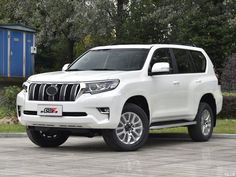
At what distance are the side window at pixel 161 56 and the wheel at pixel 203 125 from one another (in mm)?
Answer: 1273

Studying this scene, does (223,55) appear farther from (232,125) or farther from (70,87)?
(70,87)

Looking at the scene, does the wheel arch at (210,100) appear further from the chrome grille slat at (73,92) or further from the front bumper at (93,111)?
the chrome grille slat at (73,92)

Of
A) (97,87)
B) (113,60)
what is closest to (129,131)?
(97,87)

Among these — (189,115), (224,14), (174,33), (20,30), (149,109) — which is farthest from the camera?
(174,33)

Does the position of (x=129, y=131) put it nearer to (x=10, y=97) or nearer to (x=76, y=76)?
(x=76, y=76)

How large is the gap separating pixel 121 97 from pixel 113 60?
138cm

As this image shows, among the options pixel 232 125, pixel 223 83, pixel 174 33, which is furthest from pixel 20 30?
pixel 232 125

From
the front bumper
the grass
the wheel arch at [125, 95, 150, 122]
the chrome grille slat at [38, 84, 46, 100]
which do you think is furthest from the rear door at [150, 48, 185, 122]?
the grass

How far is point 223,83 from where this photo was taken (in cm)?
2533

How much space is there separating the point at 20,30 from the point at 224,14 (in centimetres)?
1051

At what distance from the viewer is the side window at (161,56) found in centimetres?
1183

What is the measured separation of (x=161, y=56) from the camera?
39.7ft

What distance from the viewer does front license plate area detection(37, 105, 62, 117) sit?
1048cm

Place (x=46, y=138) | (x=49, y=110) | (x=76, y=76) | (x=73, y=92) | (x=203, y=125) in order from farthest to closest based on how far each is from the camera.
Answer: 1. (x=203, y=125)
2. (x=46, y=138)
3. (x=76, y=76)
4. (x=49, y=110)
5. (x=73, y=92)
